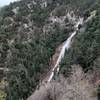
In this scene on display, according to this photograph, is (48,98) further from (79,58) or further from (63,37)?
(63,37)

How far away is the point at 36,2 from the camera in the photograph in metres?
119

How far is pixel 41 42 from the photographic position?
79.8 meters

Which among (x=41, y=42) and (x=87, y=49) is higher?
(x=87, y=49)

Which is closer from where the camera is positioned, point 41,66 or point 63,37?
point 41,66

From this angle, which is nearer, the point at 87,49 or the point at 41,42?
Result: the point at 87,49

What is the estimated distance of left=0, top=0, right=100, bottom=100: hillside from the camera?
5547cm

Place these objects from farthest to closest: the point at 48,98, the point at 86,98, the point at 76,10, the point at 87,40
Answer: the point at 76,10 → the point at 87,40 → the point at 48,98 → the point at 86,98

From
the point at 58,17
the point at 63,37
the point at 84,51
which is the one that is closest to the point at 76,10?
the point at 58,17

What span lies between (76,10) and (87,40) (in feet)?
146

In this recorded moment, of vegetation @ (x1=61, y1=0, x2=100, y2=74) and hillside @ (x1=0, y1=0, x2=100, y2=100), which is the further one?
hillside @ (x1=0, y1=0, x2=100, y2=100)

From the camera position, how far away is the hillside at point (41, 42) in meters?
55.5

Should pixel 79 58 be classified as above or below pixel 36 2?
below

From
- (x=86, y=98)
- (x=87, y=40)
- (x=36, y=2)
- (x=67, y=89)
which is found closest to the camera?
(x=86, y=98)

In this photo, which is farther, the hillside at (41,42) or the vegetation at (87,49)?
the hillside at (41,42)
